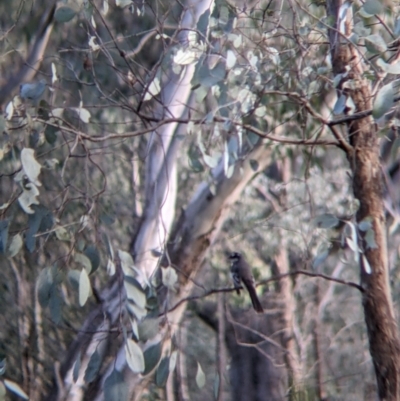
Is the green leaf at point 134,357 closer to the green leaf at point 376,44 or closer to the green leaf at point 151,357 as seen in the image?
the green leaf at point 151,357

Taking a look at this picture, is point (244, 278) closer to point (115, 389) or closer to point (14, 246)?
point (14, 246)

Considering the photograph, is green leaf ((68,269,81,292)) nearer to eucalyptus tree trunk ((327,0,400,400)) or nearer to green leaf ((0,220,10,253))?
green leaf ((0,220,10,253))

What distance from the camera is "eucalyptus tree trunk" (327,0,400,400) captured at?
2682 millimetres

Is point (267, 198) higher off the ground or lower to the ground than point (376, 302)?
higher

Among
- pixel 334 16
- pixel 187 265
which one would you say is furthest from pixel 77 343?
pixel 334 16

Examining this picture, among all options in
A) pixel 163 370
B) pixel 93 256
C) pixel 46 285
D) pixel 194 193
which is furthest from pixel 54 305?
pixel 194 193

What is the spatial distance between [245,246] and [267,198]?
19.8 inches

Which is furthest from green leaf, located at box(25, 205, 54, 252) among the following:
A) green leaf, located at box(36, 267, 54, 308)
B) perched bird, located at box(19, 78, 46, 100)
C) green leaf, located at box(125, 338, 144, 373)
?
green leaf, located at box(125, 338, 144, 373)

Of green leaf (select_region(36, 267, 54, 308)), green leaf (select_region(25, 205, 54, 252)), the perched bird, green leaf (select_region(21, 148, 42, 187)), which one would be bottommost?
green leaf (select_region(36, 267, 54, 308))

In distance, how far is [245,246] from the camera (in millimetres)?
6855

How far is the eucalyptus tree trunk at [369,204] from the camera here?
268 centimetres

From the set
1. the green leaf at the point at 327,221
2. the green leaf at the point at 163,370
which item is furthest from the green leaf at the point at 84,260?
the green leaf at the point at 327,221

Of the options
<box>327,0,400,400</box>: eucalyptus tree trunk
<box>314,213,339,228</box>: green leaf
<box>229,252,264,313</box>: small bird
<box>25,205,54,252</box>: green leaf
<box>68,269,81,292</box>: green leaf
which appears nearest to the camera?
A: <box>68,269,81,292</box>: green leaf

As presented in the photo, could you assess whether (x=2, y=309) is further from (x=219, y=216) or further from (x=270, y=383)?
(x=219, y=216)
